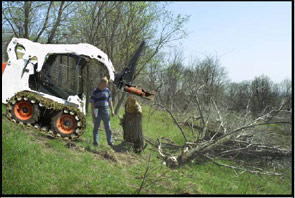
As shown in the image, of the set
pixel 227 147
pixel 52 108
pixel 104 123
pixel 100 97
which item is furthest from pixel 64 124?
pixel 227 147

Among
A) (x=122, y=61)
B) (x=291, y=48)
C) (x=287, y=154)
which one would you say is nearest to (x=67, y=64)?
(x=122, y=61)

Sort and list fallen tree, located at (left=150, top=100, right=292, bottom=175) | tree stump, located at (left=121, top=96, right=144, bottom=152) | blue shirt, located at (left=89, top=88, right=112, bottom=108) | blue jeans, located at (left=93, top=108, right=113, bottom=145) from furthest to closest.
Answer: fallen tree, located at (left=150, top=100, right=292, bottom=175), tree stump, located at (left=121, top=96, right=144, bottom=152), blue jeans, located at (left=93, top=108, right=113, bottom=145), blue shirt, located at (left=89, top=88, right=112, bottom=108)

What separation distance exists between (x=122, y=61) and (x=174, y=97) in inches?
42.9

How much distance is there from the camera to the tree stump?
11.3 ft

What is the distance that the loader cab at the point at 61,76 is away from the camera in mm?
3182

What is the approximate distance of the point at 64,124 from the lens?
3.29 metres

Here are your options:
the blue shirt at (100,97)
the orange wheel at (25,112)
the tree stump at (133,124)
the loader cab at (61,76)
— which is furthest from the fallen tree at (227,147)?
the orange wheel at (25,112)

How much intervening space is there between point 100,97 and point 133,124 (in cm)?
65

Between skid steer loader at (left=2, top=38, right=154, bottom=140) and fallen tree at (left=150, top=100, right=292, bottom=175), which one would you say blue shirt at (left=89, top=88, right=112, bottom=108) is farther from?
fallen tree at (left=150, top=100, right=292, bottom=175)

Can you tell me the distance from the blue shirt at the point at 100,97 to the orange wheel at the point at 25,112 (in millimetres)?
691

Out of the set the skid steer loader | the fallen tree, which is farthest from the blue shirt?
the fallen tree

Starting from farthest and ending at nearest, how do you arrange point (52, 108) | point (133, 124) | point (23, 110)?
point (133, 124), point (23, 110), point (52, 108)

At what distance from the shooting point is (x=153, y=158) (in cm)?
375

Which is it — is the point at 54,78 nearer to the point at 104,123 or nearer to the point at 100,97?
the point at 100,97
